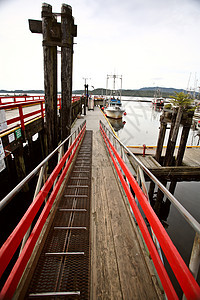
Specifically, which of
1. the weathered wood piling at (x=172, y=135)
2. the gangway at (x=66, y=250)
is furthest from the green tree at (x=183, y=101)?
the gangway at (x=66, y=250)

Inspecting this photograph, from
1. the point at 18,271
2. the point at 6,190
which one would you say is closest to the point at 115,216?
the point at 18,271

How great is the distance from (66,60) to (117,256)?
16.9 feet

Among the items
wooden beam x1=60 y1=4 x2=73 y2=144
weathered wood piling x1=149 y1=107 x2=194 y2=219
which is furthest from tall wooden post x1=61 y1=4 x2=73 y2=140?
weathered wood piling x1=149 y1=107 x2=194 y2=219

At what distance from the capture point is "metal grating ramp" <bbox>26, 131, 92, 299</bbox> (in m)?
1.74

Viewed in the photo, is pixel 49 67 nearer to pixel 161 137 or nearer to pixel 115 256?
pixel 115 256

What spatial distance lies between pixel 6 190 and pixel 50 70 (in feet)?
13.4

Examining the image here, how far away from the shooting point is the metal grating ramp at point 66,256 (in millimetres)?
1741

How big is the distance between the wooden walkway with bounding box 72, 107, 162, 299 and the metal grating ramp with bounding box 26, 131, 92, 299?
135mm

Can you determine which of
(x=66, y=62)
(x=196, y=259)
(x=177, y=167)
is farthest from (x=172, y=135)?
(x=196, y=259)

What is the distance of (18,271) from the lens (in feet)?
5.08

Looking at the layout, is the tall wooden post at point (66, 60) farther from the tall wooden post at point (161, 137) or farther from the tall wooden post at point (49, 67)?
the tall wooden post at point (161, 137)

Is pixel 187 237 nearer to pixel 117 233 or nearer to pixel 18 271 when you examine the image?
pixel 117 233

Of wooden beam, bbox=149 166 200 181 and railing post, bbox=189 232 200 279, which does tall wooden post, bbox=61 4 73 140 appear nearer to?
railing post, bbox=189 232 200 279

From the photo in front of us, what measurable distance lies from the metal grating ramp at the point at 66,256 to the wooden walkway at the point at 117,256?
13 centimetres
